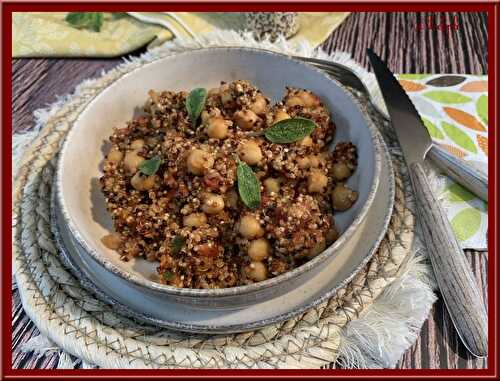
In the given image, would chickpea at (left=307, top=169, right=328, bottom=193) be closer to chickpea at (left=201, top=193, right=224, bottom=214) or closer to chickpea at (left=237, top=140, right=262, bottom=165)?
chickpea at (left=237, top=140, right=262, bottom=165)

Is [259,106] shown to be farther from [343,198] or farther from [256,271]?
[256,271]

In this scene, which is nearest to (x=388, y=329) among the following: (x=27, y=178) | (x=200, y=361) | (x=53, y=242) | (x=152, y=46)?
(x=200, y=361)

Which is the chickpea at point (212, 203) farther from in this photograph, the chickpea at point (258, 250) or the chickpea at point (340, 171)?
the chickpea at point (340, 171)

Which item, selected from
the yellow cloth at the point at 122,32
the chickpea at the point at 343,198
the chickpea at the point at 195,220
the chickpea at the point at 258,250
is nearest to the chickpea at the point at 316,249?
the chickpea at the point at 258,250

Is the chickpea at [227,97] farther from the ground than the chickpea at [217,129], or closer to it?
farther from the ground

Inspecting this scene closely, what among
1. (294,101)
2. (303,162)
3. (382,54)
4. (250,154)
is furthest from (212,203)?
(382,54)

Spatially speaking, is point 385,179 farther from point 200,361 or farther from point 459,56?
point 459,56
